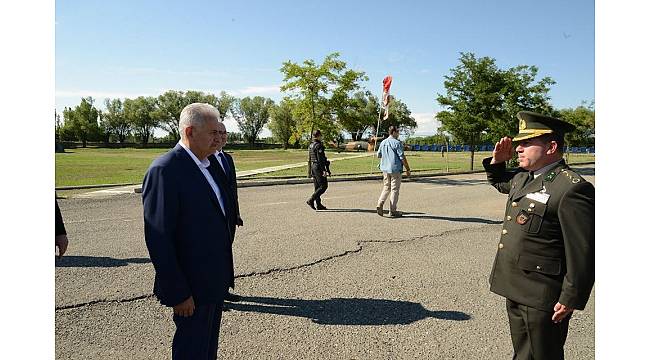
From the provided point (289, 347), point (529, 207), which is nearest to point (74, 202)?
point (289, 347)

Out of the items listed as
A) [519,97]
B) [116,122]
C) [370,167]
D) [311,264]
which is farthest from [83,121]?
[311,264]

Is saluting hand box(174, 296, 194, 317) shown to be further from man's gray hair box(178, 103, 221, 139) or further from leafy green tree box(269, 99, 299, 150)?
leafy green tree box(269, 99, 299, 150)

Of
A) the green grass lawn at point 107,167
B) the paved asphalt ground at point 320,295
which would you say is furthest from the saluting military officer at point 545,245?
the green grass lawn at point 107,167

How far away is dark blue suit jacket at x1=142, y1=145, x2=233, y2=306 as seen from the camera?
2.34m

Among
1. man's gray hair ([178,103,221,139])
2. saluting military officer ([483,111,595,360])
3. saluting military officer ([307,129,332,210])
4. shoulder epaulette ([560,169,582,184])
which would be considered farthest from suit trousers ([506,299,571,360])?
saluting military officer ([307,129,332,210])

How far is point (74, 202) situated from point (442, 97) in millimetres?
19469

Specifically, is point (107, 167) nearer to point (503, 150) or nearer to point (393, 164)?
point (393, 164)

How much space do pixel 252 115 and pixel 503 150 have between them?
293 ft

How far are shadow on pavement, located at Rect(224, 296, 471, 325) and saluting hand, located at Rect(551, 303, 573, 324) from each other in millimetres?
1674

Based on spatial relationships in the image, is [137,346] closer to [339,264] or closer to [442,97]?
[339,264]

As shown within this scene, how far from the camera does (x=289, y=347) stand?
3385 millimetres

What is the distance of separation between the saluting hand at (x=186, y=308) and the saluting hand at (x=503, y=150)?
225 cm

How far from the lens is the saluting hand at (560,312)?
7.53 ft

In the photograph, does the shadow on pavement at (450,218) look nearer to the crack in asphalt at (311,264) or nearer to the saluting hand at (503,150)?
the crack in asphalt at (311,264)
